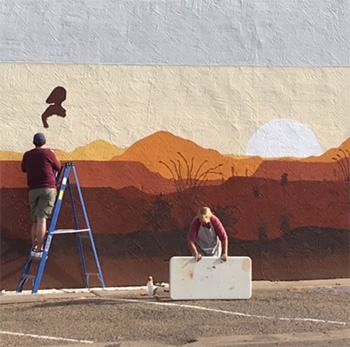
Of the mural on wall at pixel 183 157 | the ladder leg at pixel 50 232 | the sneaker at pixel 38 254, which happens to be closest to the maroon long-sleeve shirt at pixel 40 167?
the ladder leg at pixel 50 232

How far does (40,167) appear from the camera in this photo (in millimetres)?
10289

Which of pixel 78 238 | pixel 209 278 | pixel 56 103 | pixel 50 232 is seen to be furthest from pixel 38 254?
pixel 209 278

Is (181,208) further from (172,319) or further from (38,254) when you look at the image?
(172,319)

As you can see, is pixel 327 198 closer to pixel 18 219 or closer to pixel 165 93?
pixel 165 93

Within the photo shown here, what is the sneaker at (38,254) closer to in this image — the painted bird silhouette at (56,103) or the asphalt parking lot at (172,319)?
the asphalt parking lot at (172,319)

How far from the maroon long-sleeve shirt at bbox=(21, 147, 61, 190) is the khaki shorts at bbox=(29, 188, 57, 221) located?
2.7 inches

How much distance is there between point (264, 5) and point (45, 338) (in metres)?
6.24

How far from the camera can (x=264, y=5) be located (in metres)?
11.5

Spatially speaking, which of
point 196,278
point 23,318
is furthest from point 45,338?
point 196,278

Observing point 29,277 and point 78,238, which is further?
point 78,238

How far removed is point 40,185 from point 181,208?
2149mm

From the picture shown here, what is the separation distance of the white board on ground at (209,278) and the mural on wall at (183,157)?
56.4 inches

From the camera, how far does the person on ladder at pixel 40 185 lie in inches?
405

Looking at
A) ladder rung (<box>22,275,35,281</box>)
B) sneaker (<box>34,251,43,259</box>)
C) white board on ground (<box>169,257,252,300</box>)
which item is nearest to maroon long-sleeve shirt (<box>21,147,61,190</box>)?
sneaker (<box>34,251,43,259</box>)
